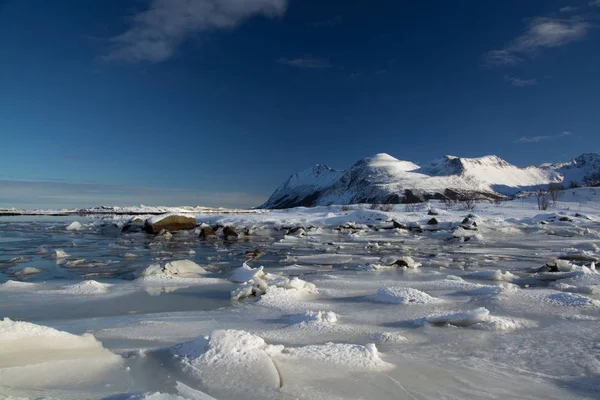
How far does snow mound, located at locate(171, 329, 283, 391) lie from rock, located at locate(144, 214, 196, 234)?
1912cm

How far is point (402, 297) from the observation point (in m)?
4.95

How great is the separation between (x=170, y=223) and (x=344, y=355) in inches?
797

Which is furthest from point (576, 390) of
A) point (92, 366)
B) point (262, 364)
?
point (92, 366)

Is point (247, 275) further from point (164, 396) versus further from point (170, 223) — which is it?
point (170, 223)

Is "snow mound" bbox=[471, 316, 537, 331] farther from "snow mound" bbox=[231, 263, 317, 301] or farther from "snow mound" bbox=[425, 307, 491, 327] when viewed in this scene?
"snow mound" bbox=[231, 263, 317, 301]

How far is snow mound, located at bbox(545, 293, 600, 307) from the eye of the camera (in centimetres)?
454

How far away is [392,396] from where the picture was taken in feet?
7.59

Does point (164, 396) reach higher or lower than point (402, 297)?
higher

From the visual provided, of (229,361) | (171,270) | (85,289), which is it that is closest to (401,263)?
(171,270)

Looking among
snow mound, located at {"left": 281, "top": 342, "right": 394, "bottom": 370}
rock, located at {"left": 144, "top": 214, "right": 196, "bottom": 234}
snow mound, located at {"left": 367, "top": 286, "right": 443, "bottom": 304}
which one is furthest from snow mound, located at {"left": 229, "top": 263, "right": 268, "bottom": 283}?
rock, located at {"left": 144, "top": 214, "right": 196, "bottom": 234}

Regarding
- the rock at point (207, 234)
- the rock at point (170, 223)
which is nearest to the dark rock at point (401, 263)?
the rock at point (207, 234)

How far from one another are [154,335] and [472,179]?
192670 millimetres

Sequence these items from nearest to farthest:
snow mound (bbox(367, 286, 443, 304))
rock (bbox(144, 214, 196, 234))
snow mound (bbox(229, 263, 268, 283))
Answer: snow mound (bbox(367, 286, 443, 304)), snow mound (bbox(229, 263, 268, 283)), rock (bbox(144, 214, 196, 234))

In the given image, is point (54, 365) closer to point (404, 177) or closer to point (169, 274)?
point (169, 274)
